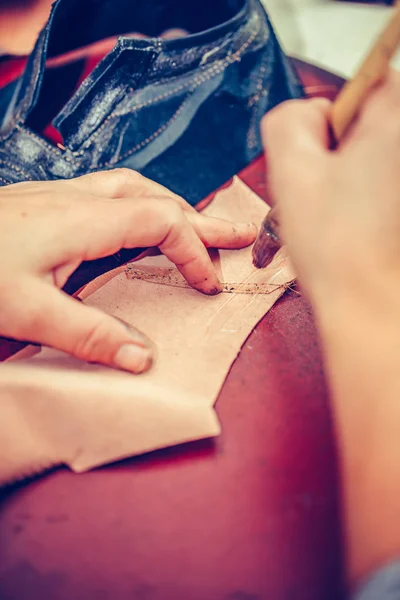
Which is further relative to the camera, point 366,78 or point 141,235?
point 141,235

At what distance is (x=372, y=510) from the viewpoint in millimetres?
279

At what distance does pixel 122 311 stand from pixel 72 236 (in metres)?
0.12

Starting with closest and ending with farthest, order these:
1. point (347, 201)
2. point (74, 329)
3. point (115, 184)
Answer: point (347, 201) < point (74, 329) < point (115, 184)

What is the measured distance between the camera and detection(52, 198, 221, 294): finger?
0.46 m

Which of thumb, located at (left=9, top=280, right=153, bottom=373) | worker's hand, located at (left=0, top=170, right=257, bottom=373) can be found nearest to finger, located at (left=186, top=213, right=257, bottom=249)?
worker's hand, located at (left=0, top=170, right=257, bottom=373)

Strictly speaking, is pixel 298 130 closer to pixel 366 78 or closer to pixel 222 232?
pixel 366 78

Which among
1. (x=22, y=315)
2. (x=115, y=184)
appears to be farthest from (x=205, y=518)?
(x=115, y=184)

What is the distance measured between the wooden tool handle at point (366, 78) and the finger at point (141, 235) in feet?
0.69

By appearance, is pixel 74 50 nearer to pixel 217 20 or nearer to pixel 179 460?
pixel 217 20

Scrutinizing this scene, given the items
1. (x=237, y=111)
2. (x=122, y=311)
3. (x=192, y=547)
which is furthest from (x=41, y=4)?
(x=192, y=547)

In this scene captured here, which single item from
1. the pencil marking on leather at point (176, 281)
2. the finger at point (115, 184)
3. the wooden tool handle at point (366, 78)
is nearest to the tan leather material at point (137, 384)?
the pencil marking on leather at point (176, 281)

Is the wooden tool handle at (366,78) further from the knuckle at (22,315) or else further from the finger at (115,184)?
the knuckle at (22,315)

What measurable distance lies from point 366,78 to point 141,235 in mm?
285

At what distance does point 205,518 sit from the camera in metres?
0.39
